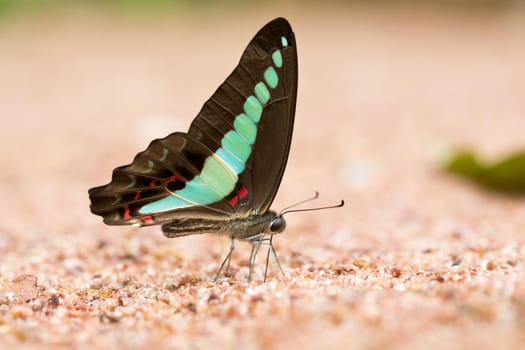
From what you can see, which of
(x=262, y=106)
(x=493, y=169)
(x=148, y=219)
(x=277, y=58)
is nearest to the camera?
(x=277, y=58)

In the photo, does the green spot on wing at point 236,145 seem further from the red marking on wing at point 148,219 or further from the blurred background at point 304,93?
the blurred background at point 304,93

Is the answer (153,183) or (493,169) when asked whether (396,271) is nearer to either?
(153,183)

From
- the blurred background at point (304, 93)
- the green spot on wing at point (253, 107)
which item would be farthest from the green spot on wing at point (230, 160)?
the blurred background at point (304, 93)

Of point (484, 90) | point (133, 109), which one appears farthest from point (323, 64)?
point (133, 109)

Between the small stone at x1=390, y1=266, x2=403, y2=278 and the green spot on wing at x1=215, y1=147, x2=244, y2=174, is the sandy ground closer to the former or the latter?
the small stone at x1=390, y1=266, x2=403, y2=278

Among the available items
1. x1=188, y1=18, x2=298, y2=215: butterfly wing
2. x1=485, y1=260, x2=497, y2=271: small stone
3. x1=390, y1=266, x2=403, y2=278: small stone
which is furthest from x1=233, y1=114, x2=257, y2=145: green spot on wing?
x1=485, y1=260, x2=497, y2=271: small stone

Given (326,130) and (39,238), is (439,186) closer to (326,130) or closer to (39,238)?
(326,130)

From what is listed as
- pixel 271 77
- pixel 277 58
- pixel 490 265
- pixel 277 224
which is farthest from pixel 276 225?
pixel 490 265
